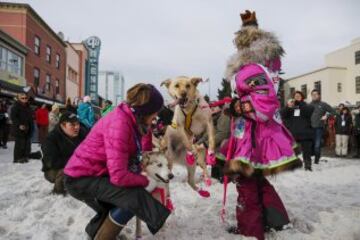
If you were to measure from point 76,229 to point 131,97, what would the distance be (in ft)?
4.96

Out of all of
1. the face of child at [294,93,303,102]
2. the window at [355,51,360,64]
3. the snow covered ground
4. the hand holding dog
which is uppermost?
the window at [355,51,360,64]

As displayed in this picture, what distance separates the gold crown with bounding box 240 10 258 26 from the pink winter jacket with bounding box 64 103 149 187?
1.65 meters

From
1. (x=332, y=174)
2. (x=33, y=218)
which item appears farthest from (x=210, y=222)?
(x=332, y=174)

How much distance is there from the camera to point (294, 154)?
10.7ft

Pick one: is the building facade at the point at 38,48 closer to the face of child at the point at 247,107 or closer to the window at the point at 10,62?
the window at the point at 10,62

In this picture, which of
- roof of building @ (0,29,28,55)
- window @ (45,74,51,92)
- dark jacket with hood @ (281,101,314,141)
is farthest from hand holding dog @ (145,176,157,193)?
window @ (45,74,51,92)

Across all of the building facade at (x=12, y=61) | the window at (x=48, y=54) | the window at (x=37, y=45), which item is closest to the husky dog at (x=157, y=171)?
the building facade at (x=12, y=61)

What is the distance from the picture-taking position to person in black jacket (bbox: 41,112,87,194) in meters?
5.03

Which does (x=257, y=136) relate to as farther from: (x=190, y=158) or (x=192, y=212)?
(x=190, y=158)

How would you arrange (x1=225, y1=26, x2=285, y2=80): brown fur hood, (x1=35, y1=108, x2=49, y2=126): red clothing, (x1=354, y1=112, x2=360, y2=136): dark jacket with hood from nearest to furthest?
(x1=225, y1=26, x2=285, y2=80): brown fur hood < (x1=354, y1=112, x2=360, y2=136): dark jacket with hood < (x1=35, y1=108, x2=49, y2=126): red clothing

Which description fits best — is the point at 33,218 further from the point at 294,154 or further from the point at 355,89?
the point at 355,89

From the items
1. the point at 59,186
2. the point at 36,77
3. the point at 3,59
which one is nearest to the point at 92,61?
the point at 36,77

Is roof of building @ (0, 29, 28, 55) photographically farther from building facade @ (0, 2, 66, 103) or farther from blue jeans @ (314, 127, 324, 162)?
blue jeans @ (314, 127, 324, 162)

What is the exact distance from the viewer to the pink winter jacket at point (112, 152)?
8.66 feet
